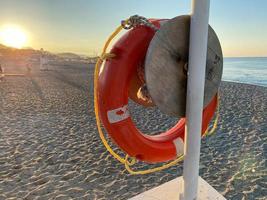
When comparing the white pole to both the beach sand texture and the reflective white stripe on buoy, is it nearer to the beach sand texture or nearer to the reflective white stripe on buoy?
the reflective white stripe on buoy

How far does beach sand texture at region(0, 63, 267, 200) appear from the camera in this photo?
222cm

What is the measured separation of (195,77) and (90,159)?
2143 millimetres

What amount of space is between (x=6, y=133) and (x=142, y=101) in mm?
3184

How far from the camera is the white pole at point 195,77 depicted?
1021 mm

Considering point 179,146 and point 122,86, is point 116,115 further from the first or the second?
point 179,146

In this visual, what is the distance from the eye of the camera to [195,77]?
1054mm

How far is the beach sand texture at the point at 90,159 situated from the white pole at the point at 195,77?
1190mm

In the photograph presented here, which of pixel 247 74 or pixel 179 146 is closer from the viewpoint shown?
pixel 179 146

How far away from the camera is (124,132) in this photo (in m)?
1.20

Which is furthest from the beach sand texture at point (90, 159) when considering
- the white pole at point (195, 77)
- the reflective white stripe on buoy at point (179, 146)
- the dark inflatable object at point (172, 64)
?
the dark inflatable object at point (172, 64)

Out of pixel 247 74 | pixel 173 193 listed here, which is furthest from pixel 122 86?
pixel 247 74

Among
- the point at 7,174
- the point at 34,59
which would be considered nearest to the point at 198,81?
the point at 7,174

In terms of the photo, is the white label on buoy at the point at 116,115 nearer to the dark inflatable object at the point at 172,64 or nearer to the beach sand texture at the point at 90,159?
the dark inflatable object at the point at 172,64

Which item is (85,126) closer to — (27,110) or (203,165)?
(27,110)
